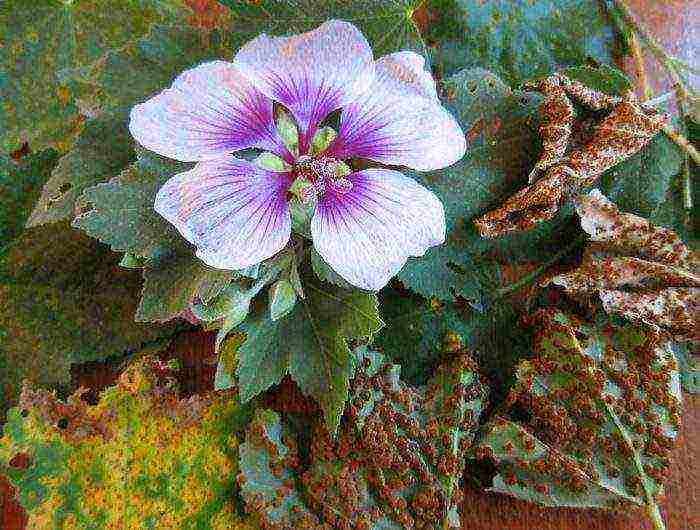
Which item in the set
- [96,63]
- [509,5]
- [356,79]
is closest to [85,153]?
[96,63]

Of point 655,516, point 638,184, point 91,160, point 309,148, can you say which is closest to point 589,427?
point 655,516

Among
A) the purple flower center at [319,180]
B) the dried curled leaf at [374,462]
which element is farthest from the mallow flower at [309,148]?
the dried curled leaf at [374,462]

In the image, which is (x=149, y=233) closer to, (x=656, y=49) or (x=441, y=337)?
(x=441, y=337)

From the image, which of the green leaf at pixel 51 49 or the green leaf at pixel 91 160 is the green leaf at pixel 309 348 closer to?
the green leaf at pixel 91 160

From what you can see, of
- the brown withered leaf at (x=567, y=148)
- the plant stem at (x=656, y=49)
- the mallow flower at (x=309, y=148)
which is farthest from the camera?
the plant stem at (x=656, y=49)

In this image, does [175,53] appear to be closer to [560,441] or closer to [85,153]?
[85,153]

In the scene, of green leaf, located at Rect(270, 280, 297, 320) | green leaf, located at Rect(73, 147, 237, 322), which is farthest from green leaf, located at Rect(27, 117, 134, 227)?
green leaf, located at Rect(270, 280, 297, 320)
